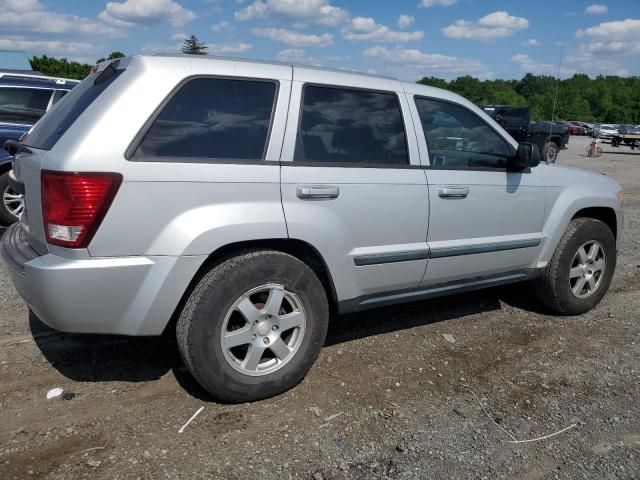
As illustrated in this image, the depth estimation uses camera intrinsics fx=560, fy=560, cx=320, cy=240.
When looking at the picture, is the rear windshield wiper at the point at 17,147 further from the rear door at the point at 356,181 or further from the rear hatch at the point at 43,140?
the rear door at the point at 356,181

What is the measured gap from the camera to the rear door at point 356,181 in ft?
10.3

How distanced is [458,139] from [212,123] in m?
1.85

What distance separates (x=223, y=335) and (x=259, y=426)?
51 centimetres

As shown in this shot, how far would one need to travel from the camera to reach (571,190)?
441cm

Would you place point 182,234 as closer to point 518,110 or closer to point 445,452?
point 445,452

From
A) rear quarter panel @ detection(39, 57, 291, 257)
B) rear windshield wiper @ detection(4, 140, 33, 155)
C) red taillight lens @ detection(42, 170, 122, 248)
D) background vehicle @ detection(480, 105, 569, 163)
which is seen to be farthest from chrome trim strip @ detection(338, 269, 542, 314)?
background vehicle @ detection(480, 105, 569, 163)

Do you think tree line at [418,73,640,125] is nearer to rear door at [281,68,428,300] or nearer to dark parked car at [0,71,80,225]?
dark parked car at [0,71,80,225]

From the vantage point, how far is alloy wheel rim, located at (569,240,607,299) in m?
4.62

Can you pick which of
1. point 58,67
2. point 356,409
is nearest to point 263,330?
point 356,409

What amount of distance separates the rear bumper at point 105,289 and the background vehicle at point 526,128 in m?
18.6

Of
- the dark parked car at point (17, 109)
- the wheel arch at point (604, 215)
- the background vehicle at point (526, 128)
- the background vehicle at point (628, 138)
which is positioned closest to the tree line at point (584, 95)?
the background vehicle at point (628, 138)

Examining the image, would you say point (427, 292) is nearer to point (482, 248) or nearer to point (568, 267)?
point (482, 248)

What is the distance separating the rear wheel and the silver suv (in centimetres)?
382

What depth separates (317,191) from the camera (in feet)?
10.3
